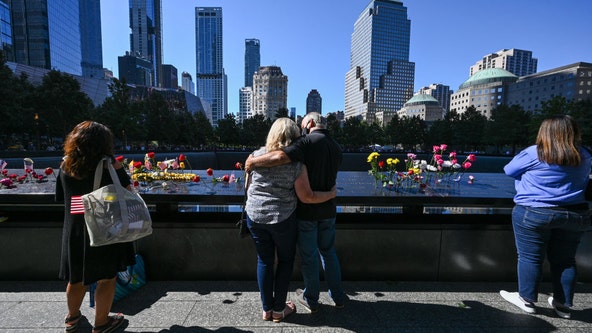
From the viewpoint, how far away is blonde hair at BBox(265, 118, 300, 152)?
8.32 feet

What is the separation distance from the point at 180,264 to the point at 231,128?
56560 mm

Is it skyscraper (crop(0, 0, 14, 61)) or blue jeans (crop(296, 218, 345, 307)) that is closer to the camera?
blue jeans (crop(296, 218, 345, 307))

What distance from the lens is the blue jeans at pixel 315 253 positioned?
273 centimetres

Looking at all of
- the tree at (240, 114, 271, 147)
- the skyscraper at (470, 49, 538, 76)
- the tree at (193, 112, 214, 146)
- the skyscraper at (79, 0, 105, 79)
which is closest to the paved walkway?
the tree at (240, 114, 271, 147)

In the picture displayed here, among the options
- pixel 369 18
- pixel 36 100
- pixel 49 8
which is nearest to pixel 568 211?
pixel 36 100

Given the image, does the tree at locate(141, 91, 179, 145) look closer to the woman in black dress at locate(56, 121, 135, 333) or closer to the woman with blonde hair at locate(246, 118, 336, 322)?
the woman in black dress at locate(56, 121, 135, 333)

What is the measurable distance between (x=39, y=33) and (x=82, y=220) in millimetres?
106572

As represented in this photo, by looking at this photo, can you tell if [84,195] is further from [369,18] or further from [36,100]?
[369,18]

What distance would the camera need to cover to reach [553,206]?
2.69 m

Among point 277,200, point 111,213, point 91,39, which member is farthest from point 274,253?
point 91,39

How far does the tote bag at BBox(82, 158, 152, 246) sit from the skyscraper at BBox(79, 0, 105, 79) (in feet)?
619

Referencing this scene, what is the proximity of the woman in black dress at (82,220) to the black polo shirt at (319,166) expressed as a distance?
156 centimetres

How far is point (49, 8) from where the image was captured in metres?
81.9

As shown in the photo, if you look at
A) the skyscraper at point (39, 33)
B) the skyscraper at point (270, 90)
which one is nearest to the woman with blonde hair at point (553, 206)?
the skyscraper at point (39, 33)
